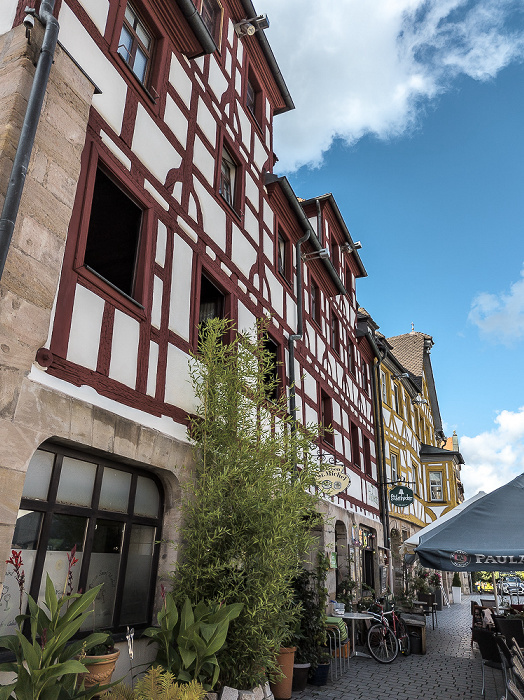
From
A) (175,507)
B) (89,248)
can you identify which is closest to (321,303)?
(89,248)

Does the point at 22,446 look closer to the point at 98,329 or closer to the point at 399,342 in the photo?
the point at 98,329

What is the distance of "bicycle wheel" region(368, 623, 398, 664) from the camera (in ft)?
Answer: 30.2

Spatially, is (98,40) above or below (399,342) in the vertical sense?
below

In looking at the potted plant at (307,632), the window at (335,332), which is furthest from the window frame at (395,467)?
the potted plant at (307,632)

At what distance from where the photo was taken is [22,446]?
146 inches

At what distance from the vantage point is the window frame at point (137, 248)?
4.71 meters

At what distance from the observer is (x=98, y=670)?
391 cm

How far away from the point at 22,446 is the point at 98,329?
4.42 feet

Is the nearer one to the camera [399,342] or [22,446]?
[22,446]

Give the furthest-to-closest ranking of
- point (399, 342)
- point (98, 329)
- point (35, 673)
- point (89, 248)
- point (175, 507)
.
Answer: point (399, 342)
point (89, 248)
point (175, 507)
point (98, 329)
point (35, 673)

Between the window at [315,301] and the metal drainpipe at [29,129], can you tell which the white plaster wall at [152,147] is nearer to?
the metal drainpipe at [29,129]

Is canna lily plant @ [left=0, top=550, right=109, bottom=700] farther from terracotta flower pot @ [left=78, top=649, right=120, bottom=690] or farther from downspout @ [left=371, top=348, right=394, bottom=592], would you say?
downspout @ [left=371, top=348, right=394, bottom=592]

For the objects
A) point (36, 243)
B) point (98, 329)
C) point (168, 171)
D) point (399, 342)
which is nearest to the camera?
point (36, 243)

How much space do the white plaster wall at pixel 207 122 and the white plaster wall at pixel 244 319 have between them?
2379 mm
